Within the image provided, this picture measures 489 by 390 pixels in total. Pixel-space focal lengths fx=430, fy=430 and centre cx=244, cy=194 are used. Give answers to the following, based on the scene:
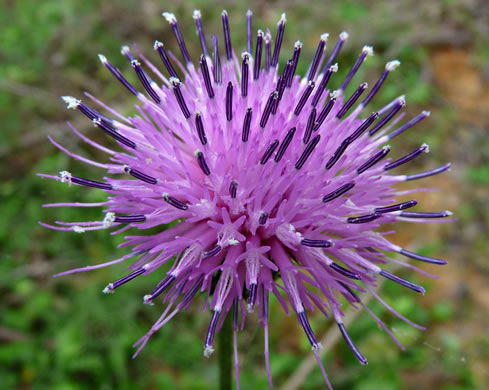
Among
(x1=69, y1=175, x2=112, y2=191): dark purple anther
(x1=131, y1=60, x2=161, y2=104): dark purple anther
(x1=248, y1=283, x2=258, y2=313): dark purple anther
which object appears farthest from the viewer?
(x1=131, y1=60, x2=161, y2=104): dark purple anther

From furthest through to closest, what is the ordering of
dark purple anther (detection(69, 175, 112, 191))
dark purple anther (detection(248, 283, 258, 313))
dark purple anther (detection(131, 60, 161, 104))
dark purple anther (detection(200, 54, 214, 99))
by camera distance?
dark purple anther (detection(131, 60, 161, 104)) → dark purple anther (detection(200, 54, 214, 99)) → dark purple anther (detection(69, 175, 112, 191)) → dark purple anther (detection(248, 283, 258, 313))

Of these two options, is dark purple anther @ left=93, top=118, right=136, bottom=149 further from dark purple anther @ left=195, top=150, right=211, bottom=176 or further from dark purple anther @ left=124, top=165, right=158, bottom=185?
dark purple anther @ left=195, top=150, right=211, bottom=176

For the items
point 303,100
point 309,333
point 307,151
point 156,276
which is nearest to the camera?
point 309,333

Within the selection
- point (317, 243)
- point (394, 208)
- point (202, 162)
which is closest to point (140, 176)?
point (202, 162)

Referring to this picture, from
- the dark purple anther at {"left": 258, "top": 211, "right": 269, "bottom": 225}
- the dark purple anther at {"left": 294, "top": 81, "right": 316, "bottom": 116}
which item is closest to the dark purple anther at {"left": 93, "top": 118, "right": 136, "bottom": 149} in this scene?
the dark purple anther at {"left": 258, "top": 211, "right": 269, "bottom": 225}

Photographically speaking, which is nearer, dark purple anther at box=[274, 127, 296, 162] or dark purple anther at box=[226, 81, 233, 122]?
dark purple anther at box=[274, 127, 296, 162]

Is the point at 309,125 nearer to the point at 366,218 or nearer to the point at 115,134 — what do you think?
the point at 366,218

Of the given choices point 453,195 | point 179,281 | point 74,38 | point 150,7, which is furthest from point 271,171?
point 150,7

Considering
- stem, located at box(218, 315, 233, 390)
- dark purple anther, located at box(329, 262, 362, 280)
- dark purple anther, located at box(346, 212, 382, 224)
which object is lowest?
stem, located at box(218, 315, 233, 390)
